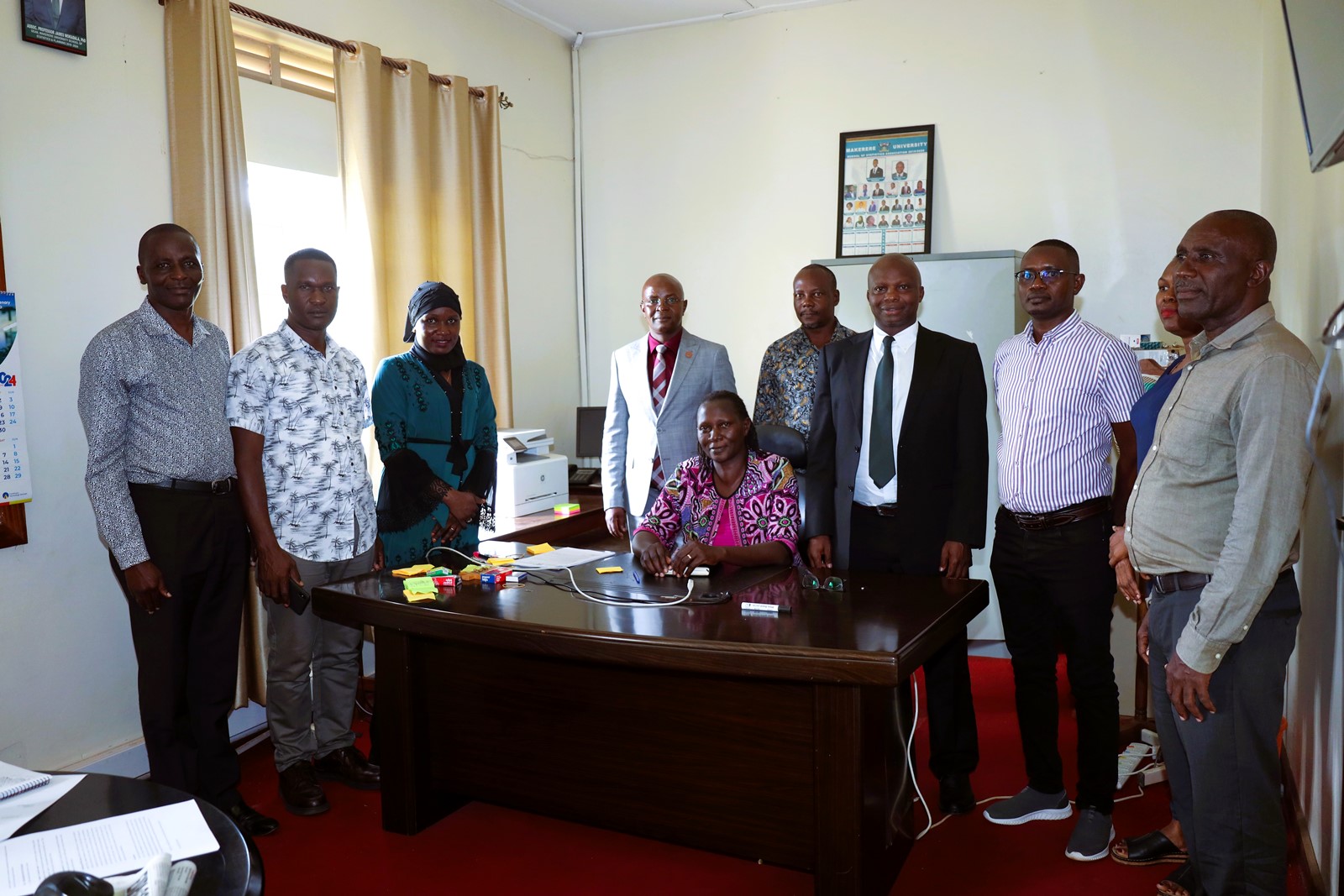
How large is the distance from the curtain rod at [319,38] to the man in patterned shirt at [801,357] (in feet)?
6.65

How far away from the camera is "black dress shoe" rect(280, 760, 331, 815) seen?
295 centimetres

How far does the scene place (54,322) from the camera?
298 centimetres

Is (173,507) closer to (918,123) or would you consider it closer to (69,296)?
(69,296)

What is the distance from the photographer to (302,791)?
9.75 feet

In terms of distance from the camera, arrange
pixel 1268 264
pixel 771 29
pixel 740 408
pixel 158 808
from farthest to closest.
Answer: pixel 771 29, pixel 740 408, pixel 1268 264, pixel 158 808

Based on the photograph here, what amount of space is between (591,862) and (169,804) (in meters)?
1.47

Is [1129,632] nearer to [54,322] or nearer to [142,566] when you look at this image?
[142,566]

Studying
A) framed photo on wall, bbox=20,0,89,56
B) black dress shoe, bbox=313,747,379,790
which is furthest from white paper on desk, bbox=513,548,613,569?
framed photo on wall, bbox=20,0,89,56

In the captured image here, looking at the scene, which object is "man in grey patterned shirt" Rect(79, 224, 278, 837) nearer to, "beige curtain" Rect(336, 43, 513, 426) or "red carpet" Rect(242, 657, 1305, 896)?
"red carpet" Rect(242, 657, 1305, 896)

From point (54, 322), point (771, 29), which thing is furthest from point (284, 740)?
point (771, 29)

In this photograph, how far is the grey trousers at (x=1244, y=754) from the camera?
6.23 ft

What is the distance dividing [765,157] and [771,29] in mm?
658

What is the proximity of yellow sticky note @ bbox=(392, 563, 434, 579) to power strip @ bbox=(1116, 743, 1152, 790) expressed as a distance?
2186 millimetres

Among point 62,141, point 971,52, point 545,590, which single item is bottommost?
point 545,590
